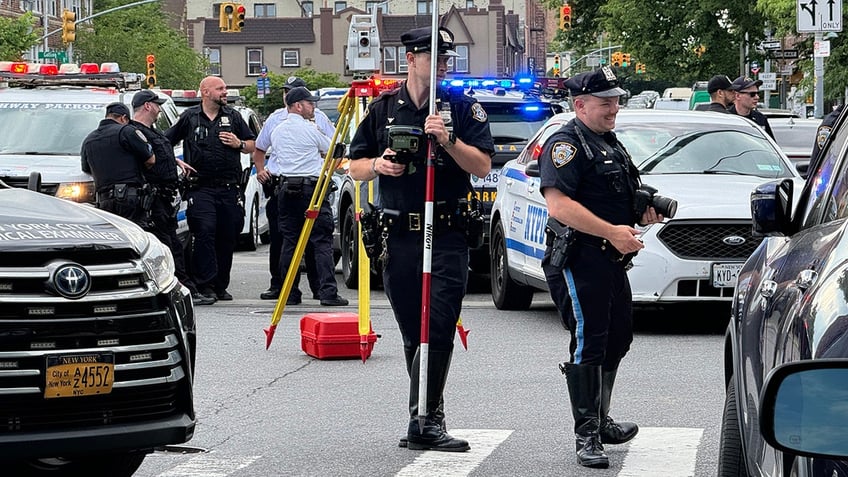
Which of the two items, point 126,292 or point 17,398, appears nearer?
point 17,398

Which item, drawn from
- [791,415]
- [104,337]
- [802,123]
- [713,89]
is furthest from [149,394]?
[802,123]

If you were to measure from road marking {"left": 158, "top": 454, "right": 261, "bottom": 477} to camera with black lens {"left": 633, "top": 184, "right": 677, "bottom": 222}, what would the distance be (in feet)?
6.53

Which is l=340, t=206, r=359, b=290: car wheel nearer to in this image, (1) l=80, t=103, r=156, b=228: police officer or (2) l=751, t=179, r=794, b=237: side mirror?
(1) l=80, t=103, r=156, b=228: police officer

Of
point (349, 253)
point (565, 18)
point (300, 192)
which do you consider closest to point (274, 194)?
point (300, 192)

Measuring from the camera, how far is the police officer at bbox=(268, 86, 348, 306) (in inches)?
545

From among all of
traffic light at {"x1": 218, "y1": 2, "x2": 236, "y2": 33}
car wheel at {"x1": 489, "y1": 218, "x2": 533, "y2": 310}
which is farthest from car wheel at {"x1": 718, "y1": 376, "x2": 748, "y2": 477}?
traffic light at {"x1": 218, "y1": 2, "x2": 236, "y2": 33}

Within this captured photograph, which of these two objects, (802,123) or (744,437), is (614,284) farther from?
(802,123)

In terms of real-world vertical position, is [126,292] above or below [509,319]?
above

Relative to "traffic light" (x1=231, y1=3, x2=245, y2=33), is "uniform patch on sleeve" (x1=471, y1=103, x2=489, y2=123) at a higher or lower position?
lower

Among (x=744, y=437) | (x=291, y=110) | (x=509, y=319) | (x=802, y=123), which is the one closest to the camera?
(x=744, y=437)

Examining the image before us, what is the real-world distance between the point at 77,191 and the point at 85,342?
8.90 meters

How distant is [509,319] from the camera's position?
12.7m

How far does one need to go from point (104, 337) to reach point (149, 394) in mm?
295

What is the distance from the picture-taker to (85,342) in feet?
17.4
